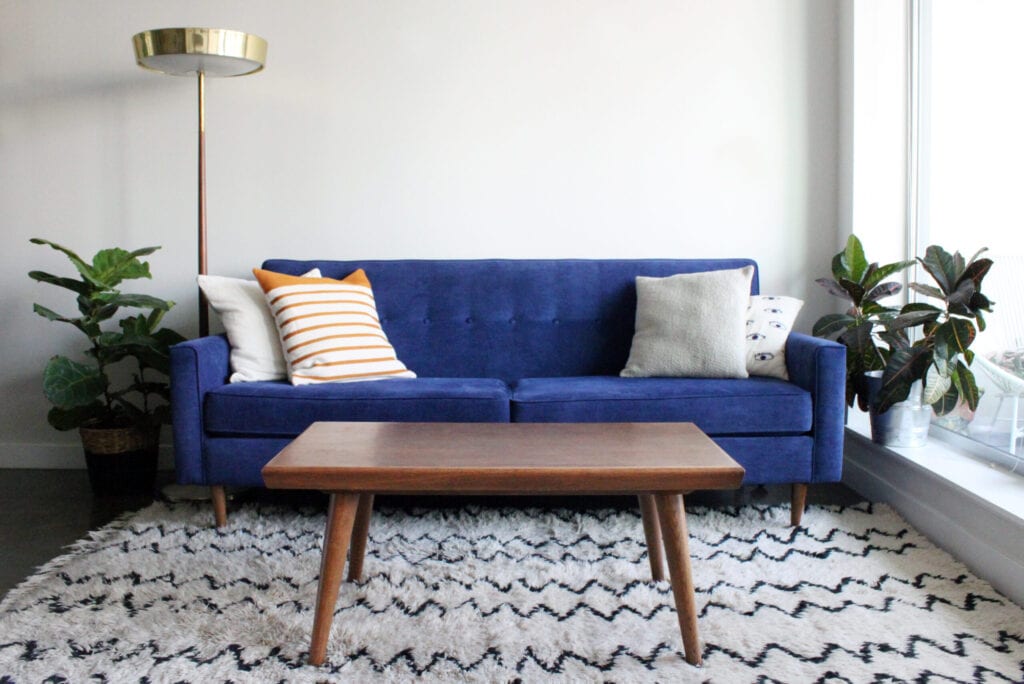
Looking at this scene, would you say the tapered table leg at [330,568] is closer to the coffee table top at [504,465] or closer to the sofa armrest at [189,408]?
the coffee table top at [504,465]

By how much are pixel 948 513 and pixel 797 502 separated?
0.41 meters

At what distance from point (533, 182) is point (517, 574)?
69.9 inches

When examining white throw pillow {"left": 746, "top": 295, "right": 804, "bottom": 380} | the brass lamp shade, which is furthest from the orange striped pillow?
white throw pillow {"left": 746, "top": 295, "right": 804, "bottom": 380}

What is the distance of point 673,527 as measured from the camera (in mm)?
1590

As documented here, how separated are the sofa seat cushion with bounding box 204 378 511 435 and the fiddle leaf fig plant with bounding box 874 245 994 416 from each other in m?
1.23

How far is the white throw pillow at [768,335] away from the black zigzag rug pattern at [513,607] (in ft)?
1.63

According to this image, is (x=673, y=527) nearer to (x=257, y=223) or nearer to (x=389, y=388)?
(x=389, y=388)

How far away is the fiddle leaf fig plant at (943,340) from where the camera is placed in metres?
2.33

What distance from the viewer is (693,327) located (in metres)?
2.70

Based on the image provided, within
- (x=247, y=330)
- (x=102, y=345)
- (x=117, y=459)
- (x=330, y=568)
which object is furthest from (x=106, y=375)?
(x=330, y=568)

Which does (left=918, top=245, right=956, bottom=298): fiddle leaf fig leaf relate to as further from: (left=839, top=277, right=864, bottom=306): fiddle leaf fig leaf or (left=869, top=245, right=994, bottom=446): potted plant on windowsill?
(left=839, top=277, right=864, bottom=306): fiddle leaf fig leaf

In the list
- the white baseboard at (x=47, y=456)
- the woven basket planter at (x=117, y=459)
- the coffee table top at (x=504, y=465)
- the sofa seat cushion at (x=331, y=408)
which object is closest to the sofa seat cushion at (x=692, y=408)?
the sofa seat cushion at (x=331, y=408)

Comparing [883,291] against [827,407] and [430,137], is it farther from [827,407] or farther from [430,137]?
[430,137]

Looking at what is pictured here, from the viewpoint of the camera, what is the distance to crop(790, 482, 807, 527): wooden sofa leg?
7.98 feet
